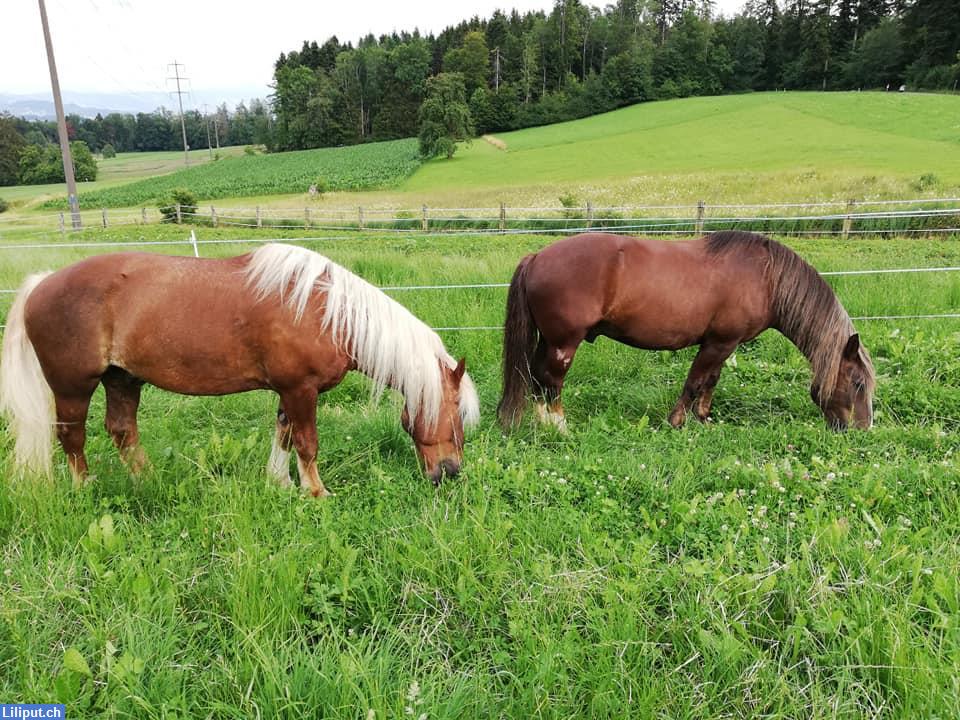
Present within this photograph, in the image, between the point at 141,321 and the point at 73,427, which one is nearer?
the point at 141,321

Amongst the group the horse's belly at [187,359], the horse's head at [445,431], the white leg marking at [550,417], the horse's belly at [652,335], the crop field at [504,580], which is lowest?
the white leg marking at [550,417]

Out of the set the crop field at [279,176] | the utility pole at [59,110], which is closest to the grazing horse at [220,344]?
the utility pole at [59,110]

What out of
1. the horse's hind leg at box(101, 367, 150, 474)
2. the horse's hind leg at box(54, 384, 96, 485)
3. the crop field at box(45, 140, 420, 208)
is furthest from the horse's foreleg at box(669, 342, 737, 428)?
the crop field at box(45, 140, 420, 208)

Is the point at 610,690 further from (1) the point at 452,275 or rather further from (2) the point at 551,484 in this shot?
(1) the point at 452,275

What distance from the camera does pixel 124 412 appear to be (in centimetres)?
367

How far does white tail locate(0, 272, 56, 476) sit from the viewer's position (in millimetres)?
3307

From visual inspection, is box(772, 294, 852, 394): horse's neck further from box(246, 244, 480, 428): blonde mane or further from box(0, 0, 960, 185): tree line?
box(0, 0, 960, 185): tree line

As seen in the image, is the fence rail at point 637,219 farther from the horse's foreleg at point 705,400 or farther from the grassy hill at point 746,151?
the horse's foreleg at point 705,400

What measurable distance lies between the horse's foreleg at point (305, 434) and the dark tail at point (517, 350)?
167cm

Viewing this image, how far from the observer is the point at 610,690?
6.28 feet

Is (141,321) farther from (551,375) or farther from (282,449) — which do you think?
(551,375)

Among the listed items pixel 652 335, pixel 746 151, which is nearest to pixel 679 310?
pixel 652 335

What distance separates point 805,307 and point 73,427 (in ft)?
17.5

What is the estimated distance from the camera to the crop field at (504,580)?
1941 mm
